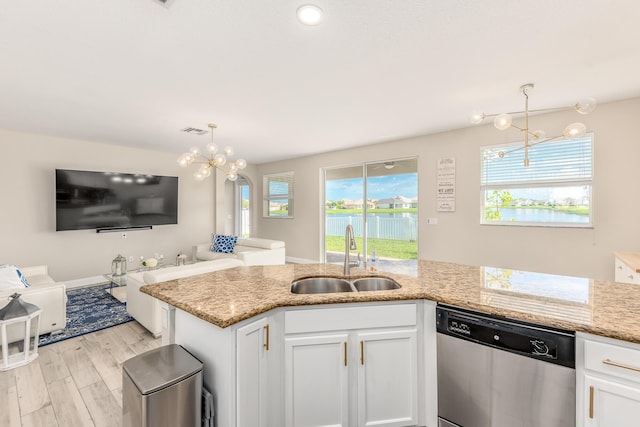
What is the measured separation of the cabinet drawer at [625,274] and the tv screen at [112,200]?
21.8 ft

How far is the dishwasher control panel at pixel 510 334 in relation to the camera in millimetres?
1142

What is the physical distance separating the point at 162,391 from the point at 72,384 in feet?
5.54

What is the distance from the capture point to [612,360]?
106 centimetres

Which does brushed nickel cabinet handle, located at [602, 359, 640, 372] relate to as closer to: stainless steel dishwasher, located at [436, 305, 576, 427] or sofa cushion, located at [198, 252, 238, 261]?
stainless steel dishwasher, located at [436, 305, 576, 427]

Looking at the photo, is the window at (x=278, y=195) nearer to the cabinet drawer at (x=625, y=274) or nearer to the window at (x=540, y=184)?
the window at (x=540, y=184)

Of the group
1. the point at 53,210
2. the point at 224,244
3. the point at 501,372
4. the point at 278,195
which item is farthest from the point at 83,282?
the point at 501,372

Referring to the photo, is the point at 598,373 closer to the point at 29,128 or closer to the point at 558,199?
the point at 558,199

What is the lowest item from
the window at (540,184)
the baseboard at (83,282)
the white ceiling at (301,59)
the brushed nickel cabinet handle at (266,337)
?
the baseboard at (83,282)

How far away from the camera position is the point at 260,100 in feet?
9.93

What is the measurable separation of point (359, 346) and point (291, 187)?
550cm

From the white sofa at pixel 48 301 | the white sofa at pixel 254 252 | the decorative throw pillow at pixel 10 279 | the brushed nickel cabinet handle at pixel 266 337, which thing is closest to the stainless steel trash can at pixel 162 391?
the brushed nickel cabinet handle at pixel 266 337

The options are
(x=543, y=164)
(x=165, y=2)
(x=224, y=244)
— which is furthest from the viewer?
(x=224, y=244)

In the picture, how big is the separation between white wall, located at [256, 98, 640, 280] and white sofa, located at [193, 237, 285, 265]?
86.1 inches

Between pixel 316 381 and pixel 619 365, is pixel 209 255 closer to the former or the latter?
pixel 316 381
